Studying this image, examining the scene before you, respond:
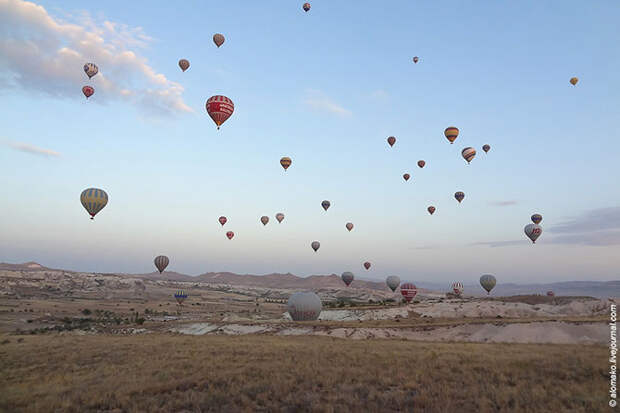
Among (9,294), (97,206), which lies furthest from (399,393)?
(9,294)

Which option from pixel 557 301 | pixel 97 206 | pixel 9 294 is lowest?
pixel 9 294

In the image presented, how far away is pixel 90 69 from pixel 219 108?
2748 cm

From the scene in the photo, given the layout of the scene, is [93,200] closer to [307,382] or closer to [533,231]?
[307,382]

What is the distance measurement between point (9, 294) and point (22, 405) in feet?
329

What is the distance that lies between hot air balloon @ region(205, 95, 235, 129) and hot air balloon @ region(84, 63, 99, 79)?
25.1 metres

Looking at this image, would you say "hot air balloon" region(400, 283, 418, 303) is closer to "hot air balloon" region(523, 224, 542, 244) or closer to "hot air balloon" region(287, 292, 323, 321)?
"hot air balloon" region(523, 224, 542, 244)

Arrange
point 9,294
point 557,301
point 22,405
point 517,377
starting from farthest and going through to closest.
→ 1. point 9,294
2. point 557,301
3. point 517,377
4. point 22,405

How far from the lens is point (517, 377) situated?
48.8 feet

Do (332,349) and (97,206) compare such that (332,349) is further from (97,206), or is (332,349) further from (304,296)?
(97,206)

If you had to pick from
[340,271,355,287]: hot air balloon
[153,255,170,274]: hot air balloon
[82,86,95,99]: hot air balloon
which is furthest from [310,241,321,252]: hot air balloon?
[82,86,95,99]: hot air balloon

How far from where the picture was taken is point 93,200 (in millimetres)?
46844

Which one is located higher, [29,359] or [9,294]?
[29,359]

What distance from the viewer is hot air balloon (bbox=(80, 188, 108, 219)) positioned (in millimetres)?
46781

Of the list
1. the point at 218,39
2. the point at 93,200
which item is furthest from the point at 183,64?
the point at 93,200
